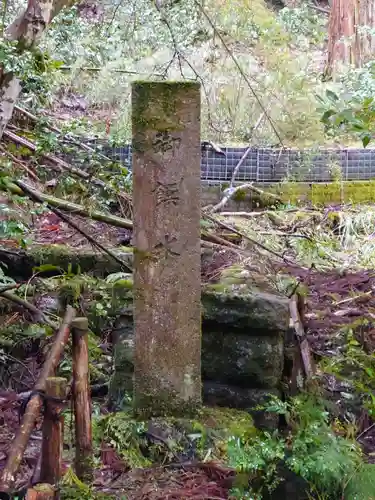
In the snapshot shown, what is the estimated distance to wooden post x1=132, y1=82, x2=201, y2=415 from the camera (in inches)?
110

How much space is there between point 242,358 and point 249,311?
248 millimetres

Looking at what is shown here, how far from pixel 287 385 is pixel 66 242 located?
2539mm

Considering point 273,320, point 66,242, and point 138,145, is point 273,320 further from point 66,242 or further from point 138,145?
point 66,242

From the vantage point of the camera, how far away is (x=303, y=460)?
2475 mm

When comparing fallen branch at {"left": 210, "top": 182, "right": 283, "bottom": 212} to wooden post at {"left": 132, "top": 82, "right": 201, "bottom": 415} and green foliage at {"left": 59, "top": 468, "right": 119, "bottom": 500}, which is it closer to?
wooden post at {"left": 132, "top": 82, "right": 201, "bottom": 415}

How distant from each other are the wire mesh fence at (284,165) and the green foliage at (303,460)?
487 cm

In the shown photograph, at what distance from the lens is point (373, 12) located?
11133mm

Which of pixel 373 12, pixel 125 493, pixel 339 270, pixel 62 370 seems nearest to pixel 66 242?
pixel 62 370

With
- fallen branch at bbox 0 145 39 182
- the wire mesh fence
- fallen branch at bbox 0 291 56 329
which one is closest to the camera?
fallen branch at bbox 0 291 56 329

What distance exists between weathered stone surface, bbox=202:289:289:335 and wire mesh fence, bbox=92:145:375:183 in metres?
4.07

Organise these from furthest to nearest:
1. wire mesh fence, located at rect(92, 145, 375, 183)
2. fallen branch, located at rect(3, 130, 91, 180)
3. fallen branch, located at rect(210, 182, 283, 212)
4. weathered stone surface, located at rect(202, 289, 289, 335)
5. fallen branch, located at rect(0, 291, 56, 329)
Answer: wire mesh fence, located at rect(92, 145, 375, 183)
fallen branch, located at rect(210, 182, 283, 212)
fallen branch, located at rect(3, 130, 91, 180)
fallen branch, located at rect(0, 291, 56, 329)
weathered stone surface, located at rect(202, 289, 289, 335)

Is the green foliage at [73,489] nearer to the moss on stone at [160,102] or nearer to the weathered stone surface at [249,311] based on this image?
the weathered stone surface at [249,311]

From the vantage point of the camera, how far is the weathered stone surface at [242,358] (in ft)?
10.8

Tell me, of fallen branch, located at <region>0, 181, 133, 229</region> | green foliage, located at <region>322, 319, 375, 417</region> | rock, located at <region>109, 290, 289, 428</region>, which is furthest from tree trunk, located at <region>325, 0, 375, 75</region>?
rock, located at <region>109, 290, 289, 428</region>
